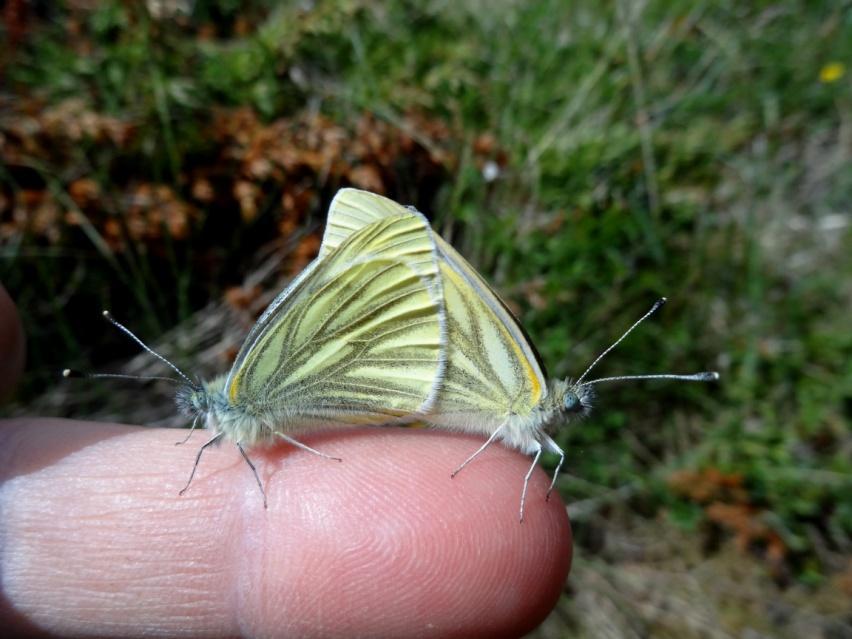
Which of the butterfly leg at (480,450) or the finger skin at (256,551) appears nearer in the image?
the finger skin at (256,551)

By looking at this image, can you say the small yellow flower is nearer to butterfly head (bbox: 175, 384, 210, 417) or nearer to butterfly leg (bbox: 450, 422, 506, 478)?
butterfly leg (bbox: 450, 422, 506, 478)

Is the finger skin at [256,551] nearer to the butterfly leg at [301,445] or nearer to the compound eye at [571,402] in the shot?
the butterfly leg at [301,445]

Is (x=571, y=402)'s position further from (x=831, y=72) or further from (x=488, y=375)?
(x=831, y=72)

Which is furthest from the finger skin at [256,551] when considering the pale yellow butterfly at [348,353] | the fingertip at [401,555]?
the pale yellow butterfly at [348,353]

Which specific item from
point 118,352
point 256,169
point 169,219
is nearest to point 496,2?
point 256,169

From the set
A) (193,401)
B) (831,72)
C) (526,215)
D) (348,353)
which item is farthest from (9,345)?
(831,72)
